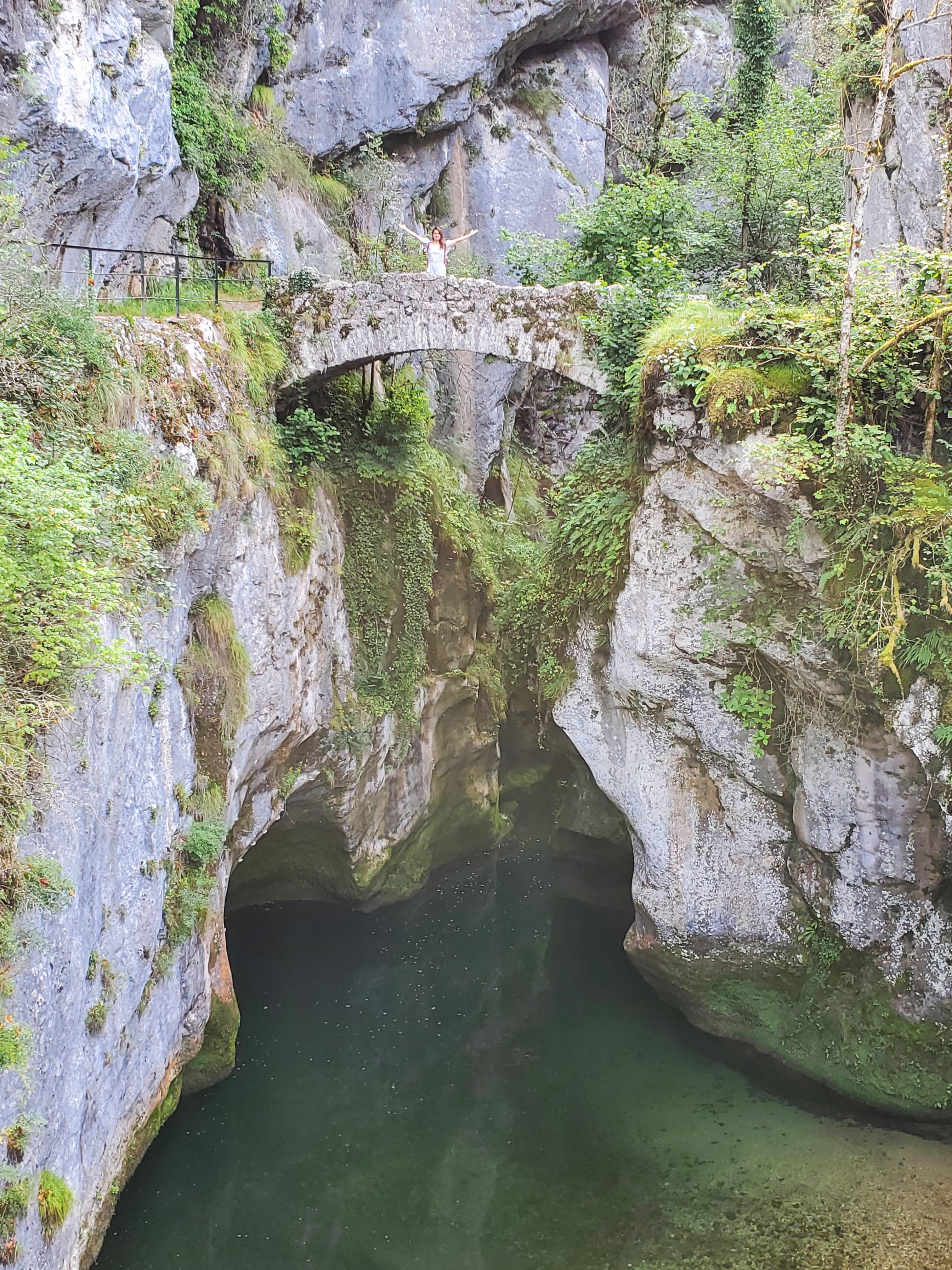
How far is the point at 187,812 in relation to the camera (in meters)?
8.72

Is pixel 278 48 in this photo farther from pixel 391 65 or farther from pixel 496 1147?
pixel 496 1147

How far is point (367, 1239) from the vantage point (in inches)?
343

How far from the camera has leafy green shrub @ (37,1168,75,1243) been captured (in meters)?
5.61

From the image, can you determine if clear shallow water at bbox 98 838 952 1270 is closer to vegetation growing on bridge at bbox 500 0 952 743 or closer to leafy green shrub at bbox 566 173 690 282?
vegetation growing on bridge at bbox 500 0 952 743

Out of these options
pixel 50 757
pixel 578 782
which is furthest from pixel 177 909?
pixel 578 782

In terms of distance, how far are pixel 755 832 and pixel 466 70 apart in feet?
52.3

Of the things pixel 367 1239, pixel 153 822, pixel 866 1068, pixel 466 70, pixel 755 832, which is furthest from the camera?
pixel 466 70

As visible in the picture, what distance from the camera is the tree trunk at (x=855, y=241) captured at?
8477mm

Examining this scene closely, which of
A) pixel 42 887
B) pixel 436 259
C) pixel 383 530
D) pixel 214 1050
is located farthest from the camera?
pixel 383 530

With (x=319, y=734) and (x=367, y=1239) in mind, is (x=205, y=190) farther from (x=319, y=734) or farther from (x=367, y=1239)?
(x=367, y=1239)

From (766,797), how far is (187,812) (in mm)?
6415

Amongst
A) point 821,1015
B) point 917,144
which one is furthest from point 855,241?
point 821,1015

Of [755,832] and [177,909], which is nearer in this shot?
[177,909]

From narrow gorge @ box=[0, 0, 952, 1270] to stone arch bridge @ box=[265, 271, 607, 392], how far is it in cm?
4
